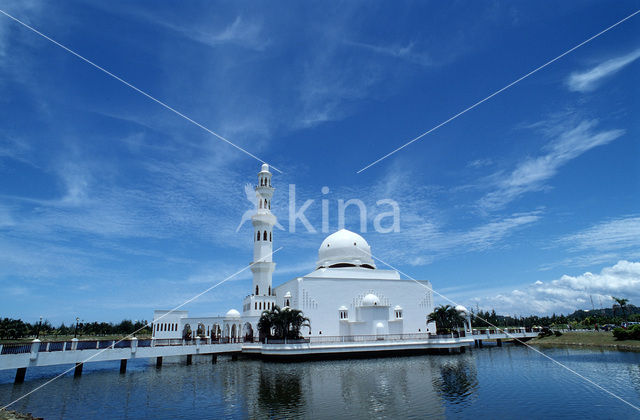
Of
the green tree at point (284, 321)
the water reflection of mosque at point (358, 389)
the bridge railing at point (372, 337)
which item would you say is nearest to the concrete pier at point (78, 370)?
the water reflection of mosque at point (358, 389)

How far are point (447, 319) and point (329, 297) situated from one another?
12.4 m

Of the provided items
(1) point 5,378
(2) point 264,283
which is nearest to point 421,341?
(2) point 264,283

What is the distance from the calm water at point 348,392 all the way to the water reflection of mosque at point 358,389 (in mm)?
45

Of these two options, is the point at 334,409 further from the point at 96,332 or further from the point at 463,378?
the point at 96,332

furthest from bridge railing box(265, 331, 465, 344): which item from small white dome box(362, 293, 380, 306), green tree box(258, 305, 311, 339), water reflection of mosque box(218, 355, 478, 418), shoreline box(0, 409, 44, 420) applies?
shoreline box(0, 409, 44, 420)

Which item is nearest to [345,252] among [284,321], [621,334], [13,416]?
[284,321]

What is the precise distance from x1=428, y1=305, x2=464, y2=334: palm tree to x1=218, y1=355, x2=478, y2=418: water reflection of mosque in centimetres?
1077

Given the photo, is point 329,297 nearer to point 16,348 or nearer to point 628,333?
point 16,348

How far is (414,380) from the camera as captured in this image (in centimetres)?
2073

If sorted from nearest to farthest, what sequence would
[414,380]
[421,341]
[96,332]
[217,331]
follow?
1. [414,380]
2. [421,341]
3. [217,331]
4. [96,332]

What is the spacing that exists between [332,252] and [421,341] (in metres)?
15.8

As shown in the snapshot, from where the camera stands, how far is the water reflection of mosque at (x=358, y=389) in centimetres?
1470

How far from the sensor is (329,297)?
132 feet

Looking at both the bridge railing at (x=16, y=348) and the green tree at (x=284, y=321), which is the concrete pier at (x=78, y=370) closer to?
the bridge railing at (x=16, y=348)
